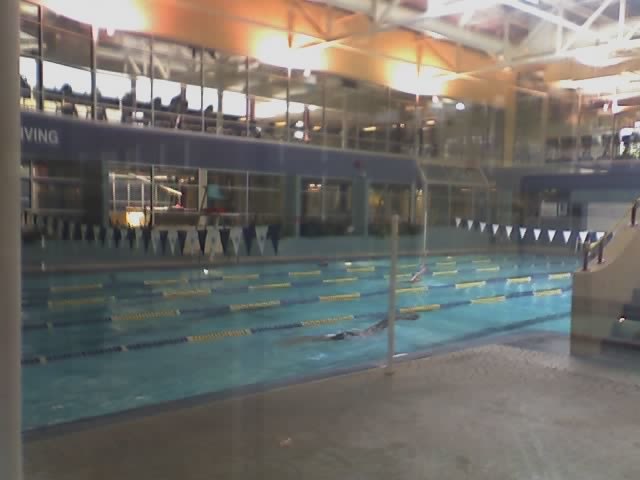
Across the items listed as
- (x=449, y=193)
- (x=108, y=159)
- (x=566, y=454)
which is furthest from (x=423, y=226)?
(x=566, y=454)

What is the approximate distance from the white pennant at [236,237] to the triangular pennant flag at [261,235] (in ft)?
1.85

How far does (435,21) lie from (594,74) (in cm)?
406

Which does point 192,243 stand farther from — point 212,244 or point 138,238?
point 138,238

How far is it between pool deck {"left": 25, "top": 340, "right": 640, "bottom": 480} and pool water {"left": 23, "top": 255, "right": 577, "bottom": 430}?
1.86 ft

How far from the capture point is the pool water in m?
4.57

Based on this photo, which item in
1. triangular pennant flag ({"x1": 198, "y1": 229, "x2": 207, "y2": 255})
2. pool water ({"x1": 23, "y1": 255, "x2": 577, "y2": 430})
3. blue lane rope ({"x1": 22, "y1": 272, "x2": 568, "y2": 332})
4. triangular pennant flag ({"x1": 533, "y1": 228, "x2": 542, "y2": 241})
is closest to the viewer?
pool water ({"x1": 23, "y1": 255, "x2": 577, "y2": 430})

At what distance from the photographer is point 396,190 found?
16.6 m

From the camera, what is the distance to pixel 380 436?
3.00 meters

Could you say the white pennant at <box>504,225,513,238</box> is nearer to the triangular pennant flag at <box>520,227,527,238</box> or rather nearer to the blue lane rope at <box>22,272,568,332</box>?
the triangular pennant flag at <box>520,227,527,238</box>

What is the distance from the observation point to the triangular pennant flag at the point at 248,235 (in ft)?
46.2

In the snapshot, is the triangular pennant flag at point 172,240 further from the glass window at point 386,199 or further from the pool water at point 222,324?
the glass window at point 386,199

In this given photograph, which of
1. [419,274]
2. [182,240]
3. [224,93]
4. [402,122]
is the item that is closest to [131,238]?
[182,240]

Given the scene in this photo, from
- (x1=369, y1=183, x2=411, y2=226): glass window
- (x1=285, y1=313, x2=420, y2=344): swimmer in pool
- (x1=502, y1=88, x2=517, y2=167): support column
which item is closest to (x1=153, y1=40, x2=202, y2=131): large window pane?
(x1=369, y1=183, x2=411, y2=226): glass window

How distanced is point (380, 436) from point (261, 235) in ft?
38.6
